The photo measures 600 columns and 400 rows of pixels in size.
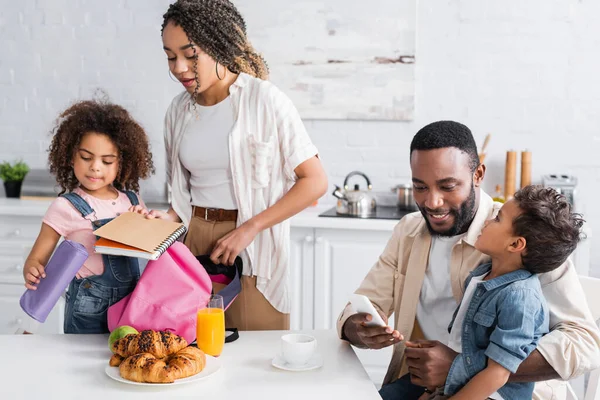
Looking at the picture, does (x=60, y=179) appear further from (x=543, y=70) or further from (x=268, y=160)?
(x=543, y=70)

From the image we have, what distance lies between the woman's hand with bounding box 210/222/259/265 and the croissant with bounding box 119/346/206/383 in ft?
1.82

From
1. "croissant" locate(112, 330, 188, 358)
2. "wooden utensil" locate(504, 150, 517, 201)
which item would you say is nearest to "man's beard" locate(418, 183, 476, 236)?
"croissant" locate(112, 330, 188, 358)

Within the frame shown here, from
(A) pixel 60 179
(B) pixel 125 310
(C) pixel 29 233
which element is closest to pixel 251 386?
(B) pixel 125 310

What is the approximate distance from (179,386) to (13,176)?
9.08 feet

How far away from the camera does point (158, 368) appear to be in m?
1.41

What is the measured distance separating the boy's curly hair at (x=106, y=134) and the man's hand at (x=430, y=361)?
3.22 feet

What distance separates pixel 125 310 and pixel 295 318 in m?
1.78

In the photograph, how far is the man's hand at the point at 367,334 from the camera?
5.12 feet

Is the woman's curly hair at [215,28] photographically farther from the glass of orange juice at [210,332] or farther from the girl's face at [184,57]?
the glass of orange juice at [210,332]

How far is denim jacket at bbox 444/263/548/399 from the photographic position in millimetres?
1462

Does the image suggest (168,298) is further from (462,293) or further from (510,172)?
(510,172)

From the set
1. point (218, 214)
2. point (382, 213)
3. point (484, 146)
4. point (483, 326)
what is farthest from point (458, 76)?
point (483, 326)

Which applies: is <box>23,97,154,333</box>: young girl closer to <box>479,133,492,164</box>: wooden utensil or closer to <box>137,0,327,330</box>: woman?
<box>137,0,327,330</box>: woman

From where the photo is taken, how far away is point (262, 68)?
2.23 m
